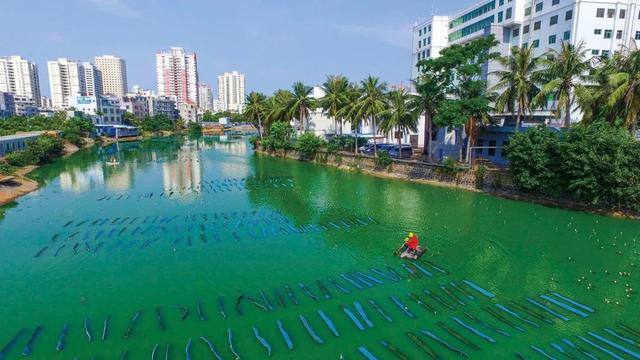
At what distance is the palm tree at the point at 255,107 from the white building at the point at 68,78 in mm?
142820

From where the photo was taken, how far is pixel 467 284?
17.6 meters

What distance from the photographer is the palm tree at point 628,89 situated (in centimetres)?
2861

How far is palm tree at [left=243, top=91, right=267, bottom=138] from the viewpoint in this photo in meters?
80.5

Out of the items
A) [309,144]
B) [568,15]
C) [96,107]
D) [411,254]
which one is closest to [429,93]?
[309,144]

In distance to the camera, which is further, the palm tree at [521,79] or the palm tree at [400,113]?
the palm tree at [400,113]

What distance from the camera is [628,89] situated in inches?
1134

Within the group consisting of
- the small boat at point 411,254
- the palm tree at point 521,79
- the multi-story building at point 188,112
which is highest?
the multi-story building at point 188,112

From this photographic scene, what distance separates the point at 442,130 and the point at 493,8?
29.7 meters

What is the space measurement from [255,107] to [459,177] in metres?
52.9

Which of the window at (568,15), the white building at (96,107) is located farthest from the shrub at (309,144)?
the white building at (96,107)

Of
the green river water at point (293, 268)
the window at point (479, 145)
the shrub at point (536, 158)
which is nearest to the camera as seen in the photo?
the green river water at point (293, 268)

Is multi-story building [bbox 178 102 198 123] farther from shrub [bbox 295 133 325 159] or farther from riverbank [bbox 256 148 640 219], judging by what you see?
riverbank [bbox 256 148 640 219]

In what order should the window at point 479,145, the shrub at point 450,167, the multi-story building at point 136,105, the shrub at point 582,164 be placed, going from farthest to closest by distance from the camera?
1. the multi-story building at point 136,105
2. the window at point 479,145
3. the shrub at point 450,167
4. the shrub at point 582,164

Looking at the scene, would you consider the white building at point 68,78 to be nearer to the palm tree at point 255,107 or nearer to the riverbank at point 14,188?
the palm tree at point 255,107
